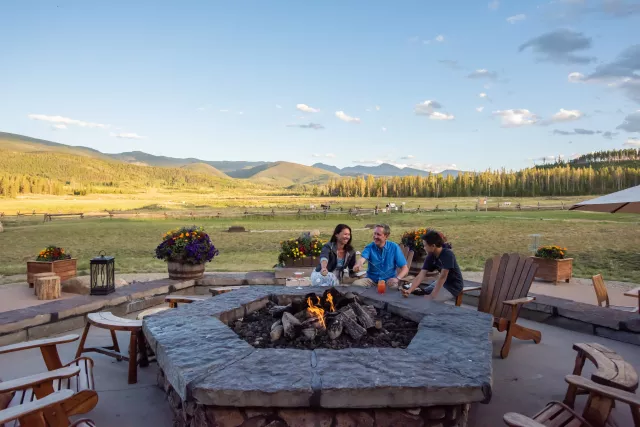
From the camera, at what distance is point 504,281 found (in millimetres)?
5305

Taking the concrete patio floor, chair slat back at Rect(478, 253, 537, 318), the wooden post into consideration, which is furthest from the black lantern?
chair slat back at Rect(478, 253, 537, 318)

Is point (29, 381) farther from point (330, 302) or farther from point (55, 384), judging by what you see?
point (330, 302)

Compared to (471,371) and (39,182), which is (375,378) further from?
(39,182)

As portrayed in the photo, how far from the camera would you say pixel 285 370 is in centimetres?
284

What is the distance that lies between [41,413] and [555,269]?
9530 millimetres

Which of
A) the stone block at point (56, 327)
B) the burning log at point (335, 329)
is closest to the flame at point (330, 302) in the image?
the burning log at point (335, 329)

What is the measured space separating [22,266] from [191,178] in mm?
166114

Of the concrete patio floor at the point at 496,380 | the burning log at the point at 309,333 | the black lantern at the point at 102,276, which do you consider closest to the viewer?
the concrete patio floor at the point at 496,380

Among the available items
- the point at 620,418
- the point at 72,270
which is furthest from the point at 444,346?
the point at 72,270

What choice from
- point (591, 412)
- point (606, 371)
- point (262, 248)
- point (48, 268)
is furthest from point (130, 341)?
point (262, 248)

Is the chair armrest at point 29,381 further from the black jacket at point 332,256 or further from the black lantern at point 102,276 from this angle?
the black lantern at point 102,276

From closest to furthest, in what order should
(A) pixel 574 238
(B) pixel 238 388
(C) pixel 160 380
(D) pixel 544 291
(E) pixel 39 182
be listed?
(B) pixel 238 388 < (C) pixel 160 380 < (D) pixel 544 291 < (A) pixel 574 238 < (E) pixel 39 182

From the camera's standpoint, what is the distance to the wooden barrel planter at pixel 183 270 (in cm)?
760

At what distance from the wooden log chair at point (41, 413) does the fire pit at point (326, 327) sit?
1589 mm
